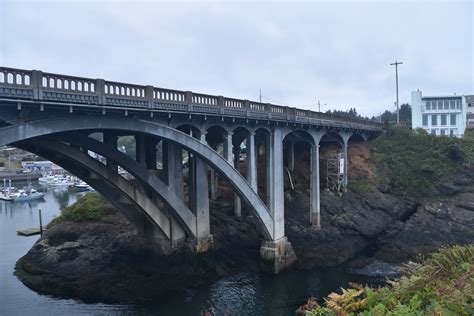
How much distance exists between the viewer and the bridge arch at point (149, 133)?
1395cm

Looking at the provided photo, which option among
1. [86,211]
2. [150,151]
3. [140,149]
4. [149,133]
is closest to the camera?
[149,133]

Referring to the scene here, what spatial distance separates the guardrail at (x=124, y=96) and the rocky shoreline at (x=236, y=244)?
9798 millimetres

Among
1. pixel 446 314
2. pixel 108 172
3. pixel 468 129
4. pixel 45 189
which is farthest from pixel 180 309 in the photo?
pixel 45 189

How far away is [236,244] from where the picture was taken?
2923 centimetres

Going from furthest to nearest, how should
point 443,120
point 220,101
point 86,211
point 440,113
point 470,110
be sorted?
point 470,110 < point 443,120 < point 440,113 < point 86,211 < point 220,101

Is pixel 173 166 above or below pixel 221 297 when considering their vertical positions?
above

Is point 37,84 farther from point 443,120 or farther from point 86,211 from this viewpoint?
point 443,120

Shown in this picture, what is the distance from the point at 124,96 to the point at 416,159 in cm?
3608

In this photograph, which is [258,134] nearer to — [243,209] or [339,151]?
[243,209]

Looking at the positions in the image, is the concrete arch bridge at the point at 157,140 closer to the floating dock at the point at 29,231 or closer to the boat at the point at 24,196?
the floating dock at the point at 29,231

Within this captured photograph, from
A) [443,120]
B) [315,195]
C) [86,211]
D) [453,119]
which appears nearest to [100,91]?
[86,211]

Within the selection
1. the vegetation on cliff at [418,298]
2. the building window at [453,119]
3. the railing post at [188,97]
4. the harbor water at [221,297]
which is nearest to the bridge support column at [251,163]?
the harbor water at [221,297]

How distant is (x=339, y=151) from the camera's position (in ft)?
137

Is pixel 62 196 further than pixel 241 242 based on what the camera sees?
Yes
